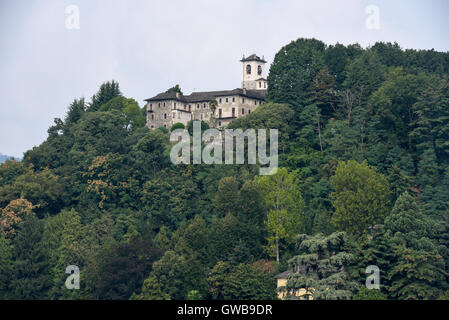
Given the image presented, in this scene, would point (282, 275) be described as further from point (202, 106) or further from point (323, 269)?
point (202, 106)

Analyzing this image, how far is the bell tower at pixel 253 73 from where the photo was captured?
97.5 m

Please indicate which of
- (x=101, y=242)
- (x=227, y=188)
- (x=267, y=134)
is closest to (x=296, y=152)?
(x=267, y=134)

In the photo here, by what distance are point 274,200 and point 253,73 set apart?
38.1 m

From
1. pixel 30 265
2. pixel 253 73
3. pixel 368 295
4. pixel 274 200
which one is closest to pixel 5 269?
pixel 30 265

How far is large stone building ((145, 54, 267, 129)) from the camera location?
90.6 metres

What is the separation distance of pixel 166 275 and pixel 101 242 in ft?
37.9

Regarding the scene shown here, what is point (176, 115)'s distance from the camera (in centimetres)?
9138

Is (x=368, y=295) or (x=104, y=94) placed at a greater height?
(x=104, y=94)

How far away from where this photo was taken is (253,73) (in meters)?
98.2

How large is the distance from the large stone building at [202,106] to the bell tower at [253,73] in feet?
9.99

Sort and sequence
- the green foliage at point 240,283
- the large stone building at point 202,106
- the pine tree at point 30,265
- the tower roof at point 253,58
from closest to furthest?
the green foliage at point 240,283 → the pine tree at point 30,265 → the large stone building at point 202,106 → the tower roof at point 253,58

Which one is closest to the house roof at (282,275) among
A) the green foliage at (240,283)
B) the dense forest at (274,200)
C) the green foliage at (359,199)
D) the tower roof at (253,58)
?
the green foliage at (240,283)

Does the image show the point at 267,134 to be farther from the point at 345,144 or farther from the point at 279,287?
the point at 279,287

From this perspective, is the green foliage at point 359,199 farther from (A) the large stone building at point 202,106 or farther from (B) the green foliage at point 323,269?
(A) the large stone building at point 202,106
